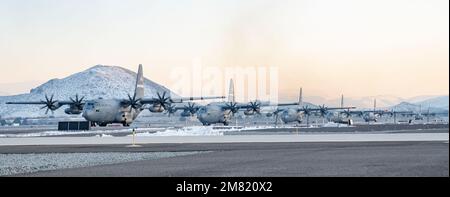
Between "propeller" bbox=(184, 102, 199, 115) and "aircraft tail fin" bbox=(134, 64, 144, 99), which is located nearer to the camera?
"aircraft tail fin" bbox=(134, 64, 144, 99)

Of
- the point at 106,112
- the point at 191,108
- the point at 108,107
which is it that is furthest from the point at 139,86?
the point at 191,108

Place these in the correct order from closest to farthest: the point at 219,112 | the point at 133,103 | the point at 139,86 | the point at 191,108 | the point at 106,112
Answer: the point at 106,112 → the point at 133,103 → the point at 139,86 → the point at 219,112 → the point at 191,108

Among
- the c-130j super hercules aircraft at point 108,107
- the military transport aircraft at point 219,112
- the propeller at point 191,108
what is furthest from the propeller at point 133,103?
the propeller at point 191,108

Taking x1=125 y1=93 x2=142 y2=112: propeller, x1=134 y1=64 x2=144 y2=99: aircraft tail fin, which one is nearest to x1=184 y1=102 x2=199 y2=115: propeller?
x1=134 y1=64 x2=144 y2=99: aircraft tail fin

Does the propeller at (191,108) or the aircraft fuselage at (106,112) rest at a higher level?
the propeller at (191,108)

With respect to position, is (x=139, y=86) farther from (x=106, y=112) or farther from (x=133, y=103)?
(x=106, y=112)

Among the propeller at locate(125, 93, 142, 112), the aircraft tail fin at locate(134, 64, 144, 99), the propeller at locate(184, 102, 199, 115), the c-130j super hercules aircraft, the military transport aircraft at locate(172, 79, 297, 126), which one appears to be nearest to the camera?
the c-130j super hercules aircraft

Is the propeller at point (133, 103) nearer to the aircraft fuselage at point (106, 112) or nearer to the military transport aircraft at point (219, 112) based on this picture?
the aircraft fuselage at point (106, 112)

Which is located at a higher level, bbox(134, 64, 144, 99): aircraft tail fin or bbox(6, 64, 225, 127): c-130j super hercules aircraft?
bbox(134, 64, 144, 99): aircraft tail fin

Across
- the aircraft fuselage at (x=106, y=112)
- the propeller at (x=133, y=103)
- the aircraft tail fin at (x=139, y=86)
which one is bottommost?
the aircraft fuselage at (x=106, y=112)

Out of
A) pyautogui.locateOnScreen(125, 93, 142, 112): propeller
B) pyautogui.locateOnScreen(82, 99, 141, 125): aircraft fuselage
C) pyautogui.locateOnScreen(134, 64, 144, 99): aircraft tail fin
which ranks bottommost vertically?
pyautogui.locateOnScreen(82, 99, 141, 125): aircraft fuselage

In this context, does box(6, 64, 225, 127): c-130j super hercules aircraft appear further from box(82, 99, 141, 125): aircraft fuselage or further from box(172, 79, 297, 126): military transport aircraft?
box(172, 79, 297, 126): military transport aircraft
